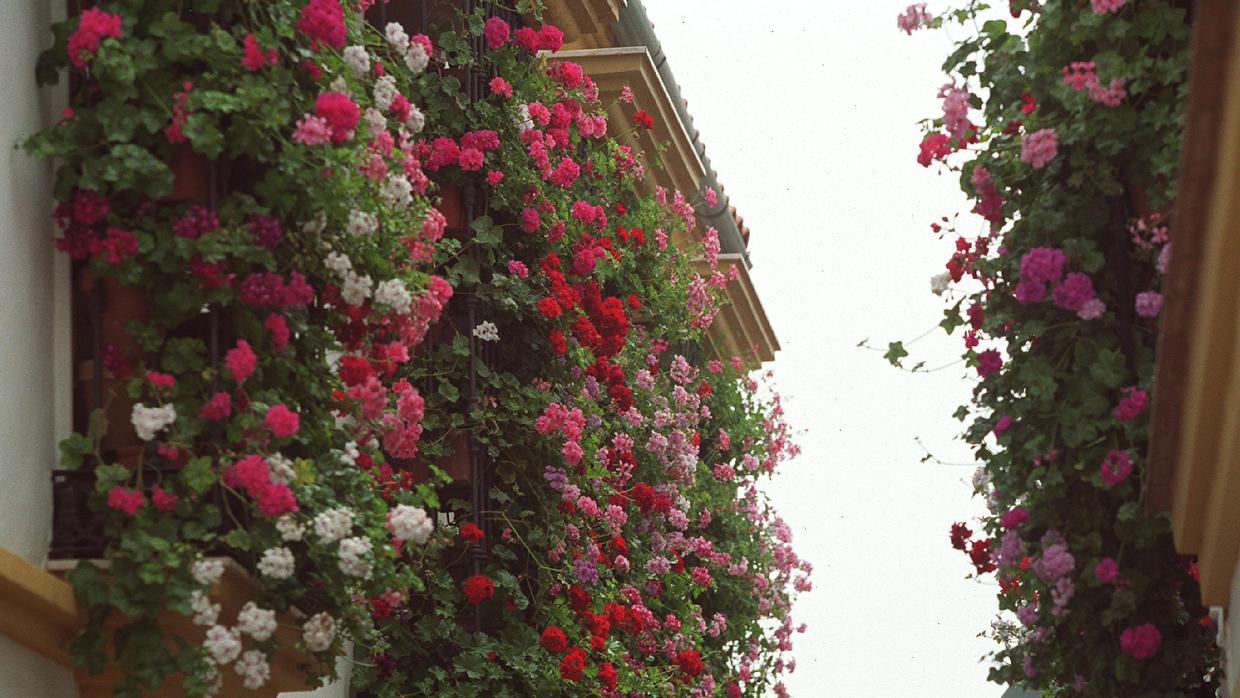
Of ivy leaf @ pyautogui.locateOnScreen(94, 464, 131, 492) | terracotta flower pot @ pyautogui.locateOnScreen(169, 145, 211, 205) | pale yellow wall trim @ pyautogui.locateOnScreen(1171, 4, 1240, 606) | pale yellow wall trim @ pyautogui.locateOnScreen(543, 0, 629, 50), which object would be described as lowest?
pale yellow wall trim @ pyautogui.locateOnScreen(1171, 4, 1240, 606)

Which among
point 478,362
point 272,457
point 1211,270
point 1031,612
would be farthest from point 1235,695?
point 478,362

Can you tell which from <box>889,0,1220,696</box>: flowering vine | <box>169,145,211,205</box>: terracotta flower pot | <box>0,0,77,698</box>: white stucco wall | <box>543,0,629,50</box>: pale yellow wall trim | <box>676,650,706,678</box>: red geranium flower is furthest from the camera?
<box>543,0,629,50</box>: pale yellow wall trim

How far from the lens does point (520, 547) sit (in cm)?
1120

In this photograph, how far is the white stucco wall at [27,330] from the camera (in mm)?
6469

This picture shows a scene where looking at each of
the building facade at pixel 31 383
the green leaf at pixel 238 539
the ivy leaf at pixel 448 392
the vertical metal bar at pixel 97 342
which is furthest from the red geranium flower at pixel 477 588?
the vertical metal bar at pixel 97 342

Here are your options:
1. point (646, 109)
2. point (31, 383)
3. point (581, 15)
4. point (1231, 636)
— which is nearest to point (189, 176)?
point (31, 383)

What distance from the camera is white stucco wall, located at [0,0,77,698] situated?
21.2 feet

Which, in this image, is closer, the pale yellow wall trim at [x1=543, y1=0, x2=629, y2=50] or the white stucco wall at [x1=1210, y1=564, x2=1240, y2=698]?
the white stucco wall at [x1=1210, y1=564, x2=1240, y2=698]

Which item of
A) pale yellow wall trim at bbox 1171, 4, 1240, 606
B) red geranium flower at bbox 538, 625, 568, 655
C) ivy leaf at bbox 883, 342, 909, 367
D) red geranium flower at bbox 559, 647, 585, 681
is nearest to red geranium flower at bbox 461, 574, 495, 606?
red geranium flower at bbox 538, 625, 568, 655

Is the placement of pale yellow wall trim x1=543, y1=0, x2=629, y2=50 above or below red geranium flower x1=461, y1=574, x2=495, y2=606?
above

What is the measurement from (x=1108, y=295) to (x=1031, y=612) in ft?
4.73

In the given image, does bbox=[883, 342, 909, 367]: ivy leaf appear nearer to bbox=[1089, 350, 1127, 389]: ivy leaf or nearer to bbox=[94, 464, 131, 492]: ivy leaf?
bbox=[1089, 350, 1127, 389]: ivy leaf

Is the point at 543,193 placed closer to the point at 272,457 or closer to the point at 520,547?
the point at 520,547

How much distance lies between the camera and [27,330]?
666 cm
